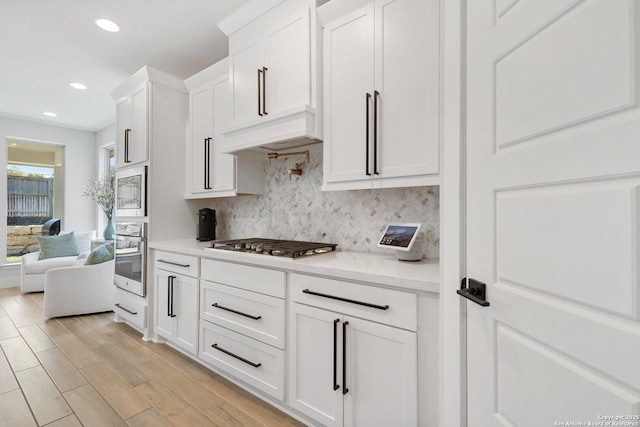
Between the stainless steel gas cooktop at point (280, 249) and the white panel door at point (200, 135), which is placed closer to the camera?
the stainless steel gas cooktop at point (280, 249)

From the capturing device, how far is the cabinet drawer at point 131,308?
2.71 meters

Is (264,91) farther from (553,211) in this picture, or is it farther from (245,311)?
(553,211)

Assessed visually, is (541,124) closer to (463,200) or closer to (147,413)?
(463,200)

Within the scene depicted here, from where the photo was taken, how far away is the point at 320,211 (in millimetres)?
2242

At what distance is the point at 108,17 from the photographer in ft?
7.38

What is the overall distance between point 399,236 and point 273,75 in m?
1.35

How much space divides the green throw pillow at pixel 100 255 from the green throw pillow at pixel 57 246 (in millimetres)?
1555

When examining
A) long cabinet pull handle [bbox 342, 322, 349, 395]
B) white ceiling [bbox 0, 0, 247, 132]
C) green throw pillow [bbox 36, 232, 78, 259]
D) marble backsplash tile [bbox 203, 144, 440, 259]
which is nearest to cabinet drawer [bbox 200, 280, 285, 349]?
long cabinet pull handle [bbox 342, 322, 349, 395]

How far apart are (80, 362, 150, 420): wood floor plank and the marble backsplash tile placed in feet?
4.60

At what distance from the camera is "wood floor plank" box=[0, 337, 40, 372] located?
221 cm

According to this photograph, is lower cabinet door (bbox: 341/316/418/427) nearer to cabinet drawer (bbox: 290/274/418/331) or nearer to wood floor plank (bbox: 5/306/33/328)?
cabinet drawer (bbox: 290/274/418/331)

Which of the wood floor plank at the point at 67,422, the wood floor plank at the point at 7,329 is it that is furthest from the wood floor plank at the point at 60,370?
the wood floor plank at the point at 7,329

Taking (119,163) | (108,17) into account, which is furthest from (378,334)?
(119,163)

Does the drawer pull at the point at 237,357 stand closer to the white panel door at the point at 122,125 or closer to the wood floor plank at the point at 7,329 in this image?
the white panel door at the point at 122,125
